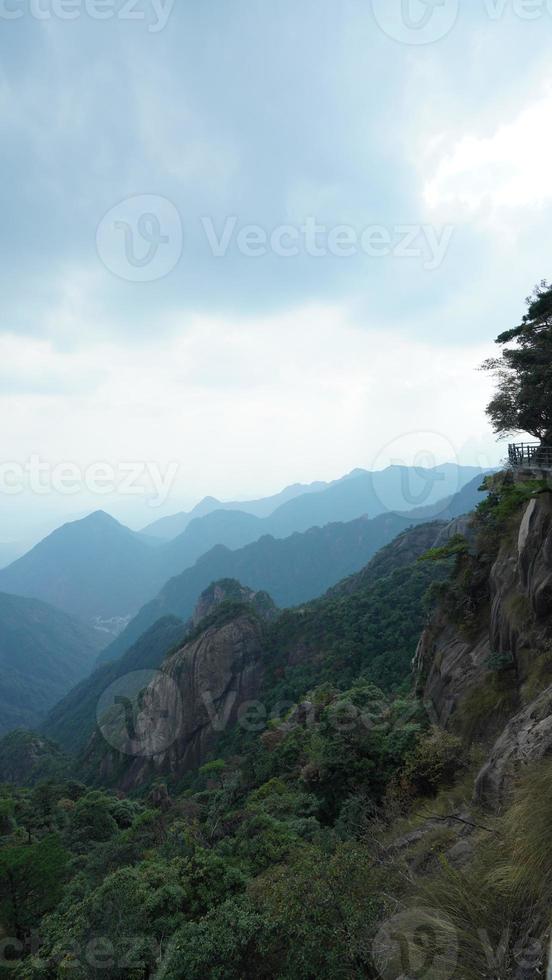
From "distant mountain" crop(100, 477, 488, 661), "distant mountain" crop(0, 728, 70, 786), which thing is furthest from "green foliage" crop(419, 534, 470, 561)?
"distant mountain" crop(100, 477, 488, 661)

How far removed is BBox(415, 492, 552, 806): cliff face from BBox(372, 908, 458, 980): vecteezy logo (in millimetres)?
3065

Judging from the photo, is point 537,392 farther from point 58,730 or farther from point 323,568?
point 323,568

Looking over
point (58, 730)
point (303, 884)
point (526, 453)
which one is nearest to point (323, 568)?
point (58, 730)

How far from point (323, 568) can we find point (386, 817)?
17867 cm

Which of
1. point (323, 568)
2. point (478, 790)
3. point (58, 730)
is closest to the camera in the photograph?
point (478, 790)

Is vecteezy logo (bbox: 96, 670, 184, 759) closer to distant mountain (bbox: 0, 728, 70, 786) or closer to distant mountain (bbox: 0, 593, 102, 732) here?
distant mountain (bbox: 0, 728, 70, 786)

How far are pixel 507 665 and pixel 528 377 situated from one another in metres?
10.3

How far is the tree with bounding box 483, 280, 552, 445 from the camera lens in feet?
50.8

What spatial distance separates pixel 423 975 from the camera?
3.35 metres

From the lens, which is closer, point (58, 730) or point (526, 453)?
point (526, 453)

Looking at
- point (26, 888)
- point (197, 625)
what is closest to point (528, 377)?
point (26, 888)

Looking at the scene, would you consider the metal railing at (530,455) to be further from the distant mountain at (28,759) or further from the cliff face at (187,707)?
the distant mountain at (28,759)

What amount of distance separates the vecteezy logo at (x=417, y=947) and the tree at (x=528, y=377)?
50.4ft

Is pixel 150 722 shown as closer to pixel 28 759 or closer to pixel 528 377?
pixel 28 759
